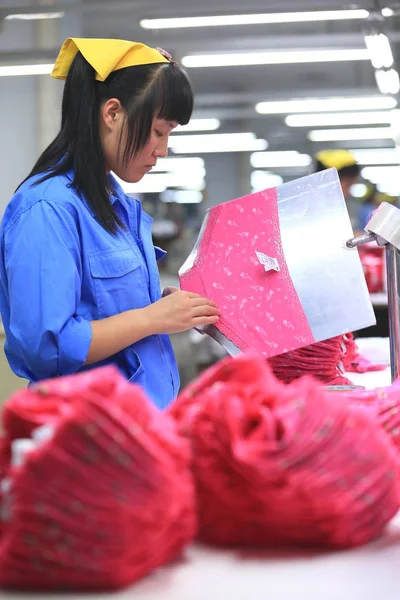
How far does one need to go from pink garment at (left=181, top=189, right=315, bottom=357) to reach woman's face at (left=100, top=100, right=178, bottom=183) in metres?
0.19

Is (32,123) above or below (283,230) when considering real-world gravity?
below

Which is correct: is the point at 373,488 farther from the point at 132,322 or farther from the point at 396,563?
the point at 132,322

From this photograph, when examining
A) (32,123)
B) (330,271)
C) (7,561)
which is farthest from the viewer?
(32,123)

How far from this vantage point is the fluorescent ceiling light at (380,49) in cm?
705

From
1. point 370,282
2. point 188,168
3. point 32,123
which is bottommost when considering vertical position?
point 188,168

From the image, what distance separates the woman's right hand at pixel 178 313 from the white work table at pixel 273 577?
0.67 meters

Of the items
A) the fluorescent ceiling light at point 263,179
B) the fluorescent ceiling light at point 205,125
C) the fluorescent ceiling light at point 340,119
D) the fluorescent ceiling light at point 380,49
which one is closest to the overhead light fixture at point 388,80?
the fluorescent ceiling light at point 380,49

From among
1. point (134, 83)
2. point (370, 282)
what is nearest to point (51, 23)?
point (370, 282)

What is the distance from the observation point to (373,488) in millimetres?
780

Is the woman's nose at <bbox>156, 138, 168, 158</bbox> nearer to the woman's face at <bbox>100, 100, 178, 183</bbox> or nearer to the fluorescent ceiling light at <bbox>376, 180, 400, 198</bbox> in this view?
the woman's face at <bbox>100, 100, 178, 183</bbox>

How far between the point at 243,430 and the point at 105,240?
29.9 inches

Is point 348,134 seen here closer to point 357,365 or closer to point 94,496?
point 357,365

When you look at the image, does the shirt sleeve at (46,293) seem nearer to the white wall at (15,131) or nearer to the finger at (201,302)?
the finger at (201,302)

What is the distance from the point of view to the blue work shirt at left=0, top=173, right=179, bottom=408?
52.7 inches
